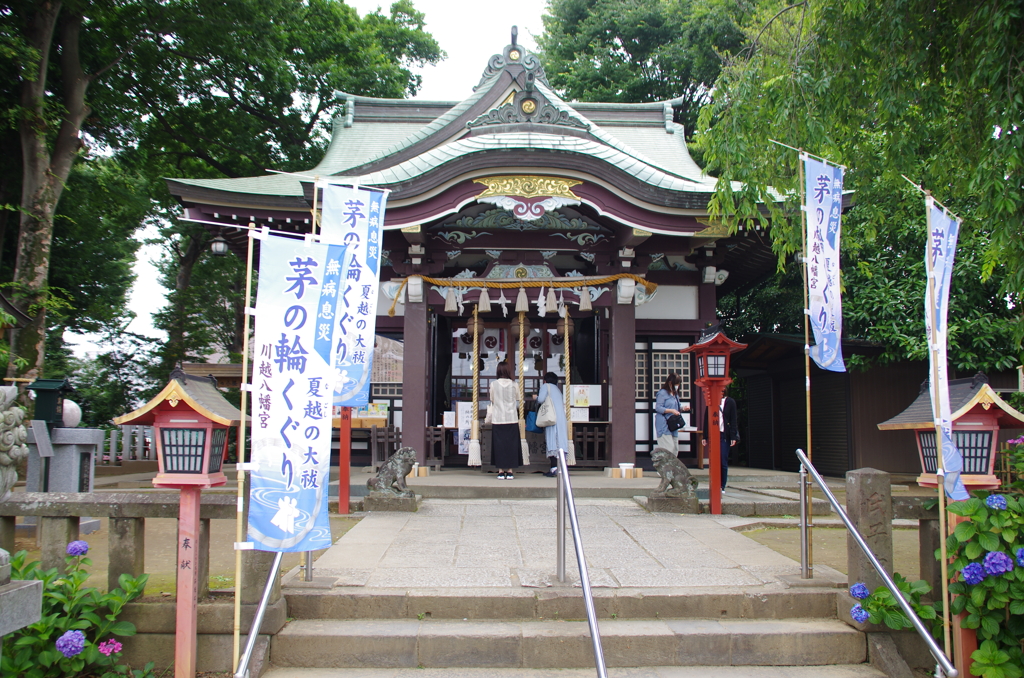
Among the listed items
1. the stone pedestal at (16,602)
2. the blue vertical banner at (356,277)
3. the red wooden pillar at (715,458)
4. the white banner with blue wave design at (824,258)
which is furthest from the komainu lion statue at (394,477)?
the stone pedestal at (16,602)

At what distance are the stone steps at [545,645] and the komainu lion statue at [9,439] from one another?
1683mm

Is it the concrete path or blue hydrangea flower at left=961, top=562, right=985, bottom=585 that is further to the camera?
the concrete path

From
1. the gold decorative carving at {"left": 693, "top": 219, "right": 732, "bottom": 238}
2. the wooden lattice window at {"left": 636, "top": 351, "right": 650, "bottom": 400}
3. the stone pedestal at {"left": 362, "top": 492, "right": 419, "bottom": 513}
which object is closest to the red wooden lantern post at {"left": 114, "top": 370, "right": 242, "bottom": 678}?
the stone pedestal at {"left": 362, "top": 492, "right": 419, "bottom": 513}

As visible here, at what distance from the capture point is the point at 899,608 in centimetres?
400

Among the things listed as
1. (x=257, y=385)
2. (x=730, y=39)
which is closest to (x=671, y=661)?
(x=257, y=385)

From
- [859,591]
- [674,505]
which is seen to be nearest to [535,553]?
[859,591]

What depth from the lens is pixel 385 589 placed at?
440 cm

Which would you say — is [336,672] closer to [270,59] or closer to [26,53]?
[26,53]

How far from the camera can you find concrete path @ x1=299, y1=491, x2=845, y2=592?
463 cm

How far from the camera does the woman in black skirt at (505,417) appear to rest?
9.66 metres

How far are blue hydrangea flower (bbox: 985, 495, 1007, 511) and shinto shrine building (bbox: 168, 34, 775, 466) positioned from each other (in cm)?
620

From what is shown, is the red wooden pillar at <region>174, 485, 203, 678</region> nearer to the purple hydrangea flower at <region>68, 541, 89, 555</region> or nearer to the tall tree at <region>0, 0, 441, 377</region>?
the purple hydrangea flower at <region>68, 541, 89, 555</region>

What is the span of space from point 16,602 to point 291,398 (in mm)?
1405

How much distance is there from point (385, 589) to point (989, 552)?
353 cm
